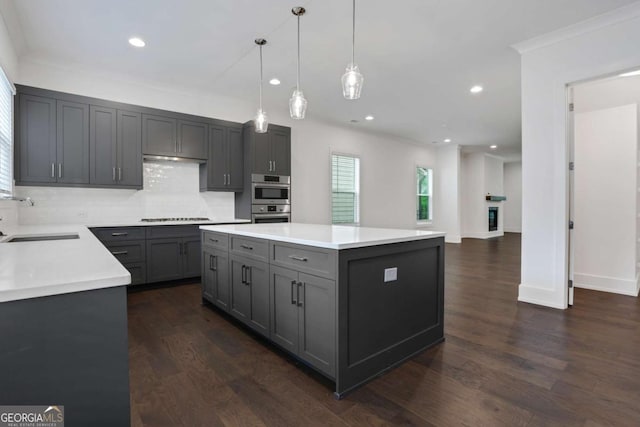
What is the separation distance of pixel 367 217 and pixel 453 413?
19.3 feet

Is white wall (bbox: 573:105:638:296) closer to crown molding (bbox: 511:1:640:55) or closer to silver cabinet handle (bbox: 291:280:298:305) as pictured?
crown molding (bbox: 511:1:640:55)

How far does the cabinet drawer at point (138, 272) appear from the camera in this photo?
13.1ft

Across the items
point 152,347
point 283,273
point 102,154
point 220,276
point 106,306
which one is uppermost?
point 102,154

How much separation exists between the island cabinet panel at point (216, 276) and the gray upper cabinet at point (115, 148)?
1.77 meters

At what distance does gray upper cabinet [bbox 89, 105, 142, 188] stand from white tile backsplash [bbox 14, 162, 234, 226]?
325 millimetres

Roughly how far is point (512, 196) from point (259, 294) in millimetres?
13025

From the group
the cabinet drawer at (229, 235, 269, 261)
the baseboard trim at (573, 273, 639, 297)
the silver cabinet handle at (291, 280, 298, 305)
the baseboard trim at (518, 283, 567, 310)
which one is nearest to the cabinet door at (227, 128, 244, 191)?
the cabinet drawer at (229, 235, 269, 261)

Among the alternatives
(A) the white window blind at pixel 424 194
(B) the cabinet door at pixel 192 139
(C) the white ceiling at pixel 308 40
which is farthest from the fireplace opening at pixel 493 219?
(B) the cabinet door at pixel 192 139

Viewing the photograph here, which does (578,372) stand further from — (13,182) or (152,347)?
(13,182)

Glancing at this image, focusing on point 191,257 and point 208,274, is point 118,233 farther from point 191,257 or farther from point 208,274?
point 208,274

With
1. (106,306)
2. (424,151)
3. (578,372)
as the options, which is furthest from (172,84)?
(424,151)

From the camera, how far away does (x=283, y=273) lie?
86.7 inches

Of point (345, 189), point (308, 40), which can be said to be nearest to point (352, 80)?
point (308, 40)

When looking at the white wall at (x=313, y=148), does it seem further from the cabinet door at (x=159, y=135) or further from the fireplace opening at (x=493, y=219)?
the fireplace opening at (x=493, y=219)
